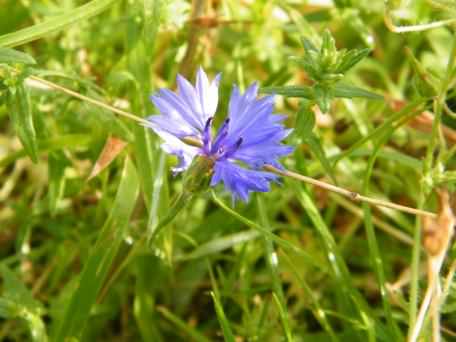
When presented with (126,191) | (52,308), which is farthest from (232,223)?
(52,308)

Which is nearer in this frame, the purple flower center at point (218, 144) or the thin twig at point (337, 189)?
the purple flower center at point (218, 144)

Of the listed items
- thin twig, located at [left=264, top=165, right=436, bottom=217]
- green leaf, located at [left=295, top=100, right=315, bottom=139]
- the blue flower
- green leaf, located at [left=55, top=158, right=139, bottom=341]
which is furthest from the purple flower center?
green leaf, located at [left=55, top=158, right=139, bottom=341]

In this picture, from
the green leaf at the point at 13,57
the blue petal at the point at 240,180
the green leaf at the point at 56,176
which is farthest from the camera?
the green leaf at the point at 56,176

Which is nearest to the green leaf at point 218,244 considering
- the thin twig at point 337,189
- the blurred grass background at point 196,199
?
the blurred grass background at point 196,199

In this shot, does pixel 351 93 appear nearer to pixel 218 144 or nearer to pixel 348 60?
pixel 348 60

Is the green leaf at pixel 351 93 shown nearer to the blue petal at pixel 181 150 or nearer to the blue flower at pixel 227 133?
the blue flower at pixel 227 133

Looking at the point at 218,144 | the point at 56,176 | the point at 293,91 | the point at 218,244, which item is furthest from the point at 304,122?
the point at 56,176

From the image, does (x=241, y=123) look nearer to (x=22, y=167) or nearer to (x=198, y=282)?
(x=198, y=282)
